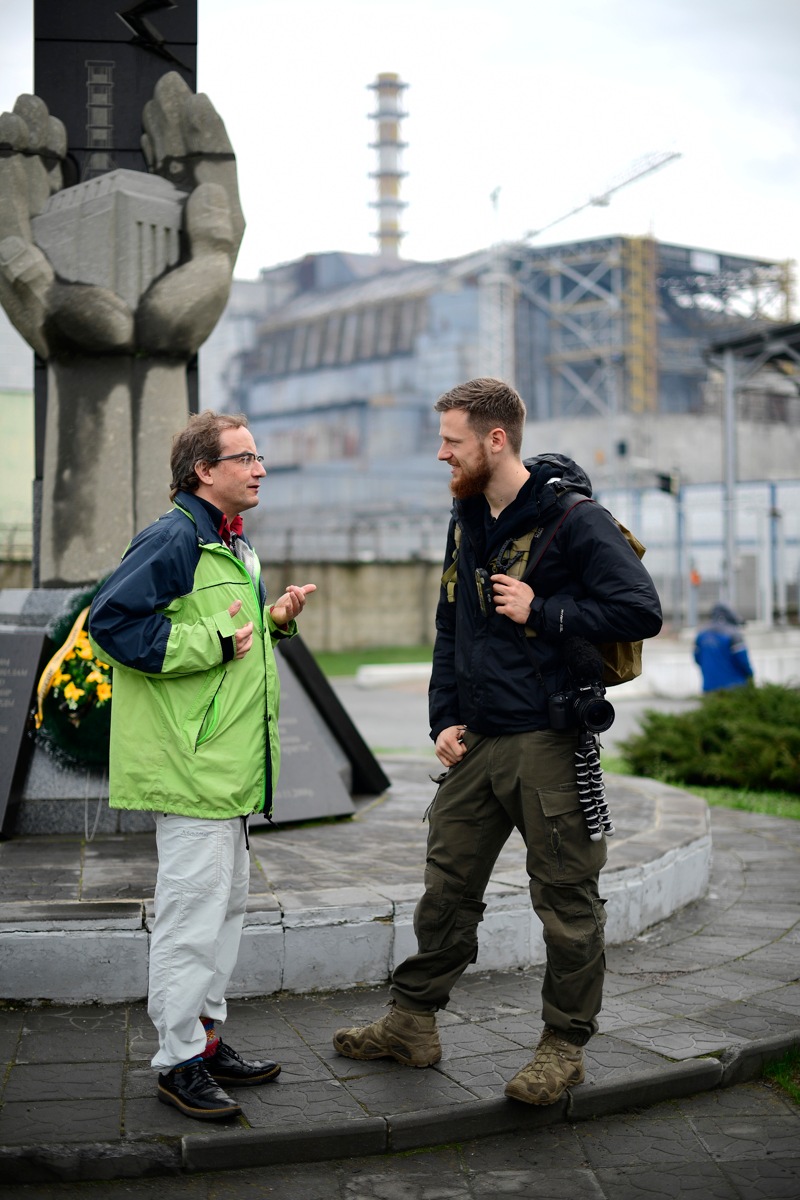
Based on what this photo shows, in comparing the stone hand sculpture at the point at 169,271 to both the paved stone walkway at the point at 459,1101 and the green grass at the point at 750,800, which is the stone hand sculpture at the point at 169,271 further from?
the green grass at the point at 750,800

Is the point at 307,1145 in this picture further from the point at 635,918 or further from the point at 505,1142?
the point at 635,918

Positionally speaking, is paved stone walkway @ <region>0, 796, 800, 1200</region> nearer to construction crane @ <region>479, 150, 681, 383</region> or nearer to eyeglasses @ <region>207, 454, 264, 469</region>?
eyeglasses @ <region>207, 454, 264, 469</region>

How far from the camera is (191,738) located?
147 inches

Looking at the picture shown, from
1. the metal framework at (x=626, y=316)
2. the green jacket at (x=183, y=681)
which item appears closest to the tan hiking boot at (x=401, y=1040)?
the green jacket at (x=183, y=681)

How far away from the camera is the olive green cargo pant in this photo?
3854 millimetres

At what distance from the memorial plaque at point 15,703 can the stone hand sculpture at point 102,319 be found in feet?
1.91

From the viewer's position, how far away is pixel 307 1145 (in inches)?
143

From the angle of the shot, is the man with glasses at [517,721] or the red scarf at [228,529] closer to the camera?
the man with glasses at [517,721]

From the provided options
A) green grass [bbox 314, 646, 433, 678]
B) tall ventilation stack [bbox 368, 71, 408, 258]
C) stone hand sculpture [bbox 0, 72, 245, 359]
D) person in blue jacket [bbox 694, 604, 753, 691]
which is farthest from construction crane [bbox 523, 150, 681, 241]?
stone hand sculpture [bbox 0, 72, 245, 359]

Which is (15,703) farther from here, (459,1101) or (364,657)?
(364,657)

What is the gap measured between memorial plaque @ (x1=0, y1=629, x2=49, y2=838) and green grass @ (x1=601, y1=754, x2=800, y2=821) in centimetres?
497

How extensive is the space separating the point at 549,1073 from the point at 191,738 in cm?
148

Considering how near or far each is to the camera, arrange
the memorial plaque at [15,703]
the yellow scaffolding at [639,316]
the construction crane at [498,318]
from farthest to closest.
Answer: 1. the construction crane at [498,318]
2. the yellow scaffolding at [639,316]
3. the memorial plaque at [15,703]

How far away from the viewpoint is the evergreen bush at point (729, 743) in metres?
10.6
